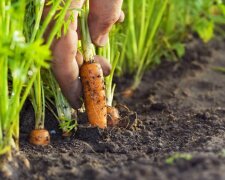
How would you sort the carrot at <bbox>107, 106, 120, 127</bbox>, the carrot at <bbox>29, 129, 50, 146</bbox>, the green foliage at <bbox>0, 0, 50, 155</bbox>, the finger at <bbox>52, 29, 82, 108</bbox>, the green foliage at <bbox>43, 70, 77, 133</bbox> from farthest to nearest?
the carrot at <bbox>107, 106, 120, 127</bbox>
the green foliage at <bbox>43, 70, 77, 133</bbox>
the carrot at <bbox>29, 129, 50, 146</bbox>
the finger at <bbox>52, 29, 82, 108</bbox>
the green foliage at <bbox>0, 0, 50, 155</bbox>

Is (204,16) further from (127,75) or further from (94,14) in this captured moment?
(94,14)

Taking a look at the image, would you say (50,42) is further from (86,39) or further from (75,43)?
(86,39)

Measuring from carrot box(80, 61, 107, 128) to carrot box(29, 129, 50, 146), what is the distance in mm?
238

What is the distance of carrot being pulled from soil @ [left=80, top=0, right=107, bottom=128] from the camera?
2570 millimetres

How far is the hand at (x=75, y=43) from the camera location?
2.39 meters

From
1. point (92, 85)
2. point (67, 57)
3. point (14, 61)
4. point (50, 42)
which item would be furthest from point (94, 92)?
point (14, 61)

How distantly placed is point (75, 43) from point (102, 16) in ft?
0.63

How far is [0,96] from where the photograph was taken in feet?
7.23

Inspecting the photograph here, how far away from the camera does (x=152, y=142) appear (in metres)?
2.56

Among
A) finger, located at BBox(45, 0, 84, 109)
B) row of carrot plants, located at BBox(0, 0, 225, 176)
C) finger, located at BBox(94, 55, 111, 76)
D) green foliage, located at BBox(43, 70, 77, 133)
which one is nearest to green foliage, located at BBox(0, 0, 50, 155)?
row of carrot plants, located at BBox(0, 0, 225, 176)

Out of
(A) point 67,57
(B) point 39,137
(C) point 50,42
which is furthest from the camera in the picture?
(B) point 39,137

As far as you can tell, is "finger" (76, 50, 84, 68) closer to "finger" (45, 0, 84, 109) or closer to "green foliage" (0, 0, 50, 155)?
"finger" (45, 0, 84, 109)

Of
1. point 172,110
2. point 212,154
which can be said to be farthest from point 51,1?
→ point 172,110

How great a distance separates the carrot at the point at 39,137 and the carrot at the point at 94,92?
0.78 ft
